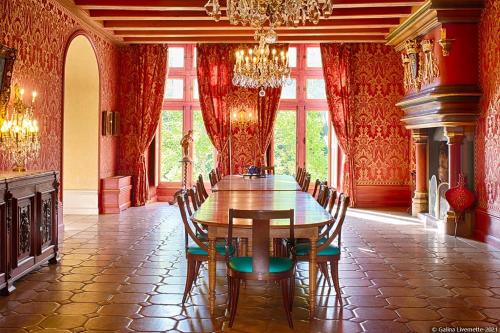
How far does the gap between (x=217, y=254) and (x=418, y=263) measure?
9.44 feet

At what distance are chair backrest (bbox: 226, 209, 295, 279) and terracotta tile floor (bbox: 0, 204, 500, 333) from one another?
1.58 feet

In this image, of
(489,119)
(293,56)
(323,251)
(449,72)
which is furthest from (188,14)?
(323,251)

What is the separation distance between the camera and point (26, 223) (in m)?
5.24

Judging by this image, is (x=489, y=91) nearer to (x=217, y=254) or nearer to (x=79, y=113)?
(x=217, y=254)

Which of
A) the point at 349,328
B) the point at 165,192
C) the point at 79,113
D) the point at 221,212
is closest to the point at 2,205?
the point at 221,212

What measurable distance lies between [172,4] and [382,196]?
6.25 m

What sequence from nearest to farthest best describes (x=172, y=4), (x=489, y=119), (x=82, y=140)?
(x=489, y=119)
(x=172, y=4)
(x=82, y=140)

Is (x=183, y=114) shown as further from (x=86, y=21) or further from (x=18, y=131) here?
(x=18, y=131)

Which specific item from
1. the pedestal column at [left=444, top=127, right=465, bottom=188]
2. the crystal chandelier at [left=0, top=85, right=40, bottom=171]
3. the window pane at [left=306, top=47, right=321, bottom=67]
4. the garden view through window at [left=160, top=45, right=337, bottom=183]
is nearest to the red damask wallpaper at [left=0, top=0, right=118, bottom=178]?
the crystal chandelier at [left=0, top=85, right=40, bottom=171]

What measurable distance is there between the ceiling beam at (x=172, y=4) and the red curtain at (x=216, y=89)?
3166 millimetres

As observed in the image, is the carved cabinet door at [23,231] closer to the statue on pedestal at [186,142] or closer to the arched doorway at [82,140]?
the arched doorway at [82,140]

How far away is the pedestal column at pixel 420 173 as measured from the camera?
9969mm

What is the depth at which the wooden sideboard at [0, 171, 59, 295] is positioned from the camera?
15.5 ft

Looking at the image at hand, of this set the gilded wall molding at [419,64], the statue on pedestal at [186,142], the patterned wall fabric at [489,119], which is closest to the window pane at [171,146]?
the statue on pedestal at [186,142]
